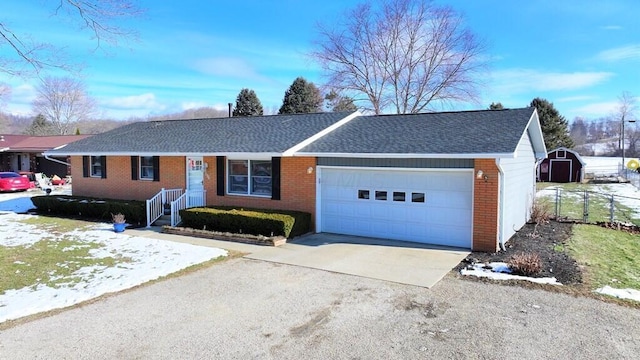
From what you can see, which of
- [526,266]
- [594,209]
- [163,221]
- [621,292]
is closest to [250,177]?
[163,221]

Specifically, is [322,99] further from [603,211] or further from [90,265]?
[90,265]

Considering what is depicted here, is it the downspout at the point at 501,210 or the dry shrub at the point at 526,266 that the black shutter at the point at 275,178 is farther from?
the dry shrub at the point at 526,266

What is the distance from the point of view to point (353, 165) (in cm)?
1178

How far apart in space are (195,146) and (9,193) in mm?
16094

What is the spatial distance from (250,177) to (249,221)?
2.56 meters

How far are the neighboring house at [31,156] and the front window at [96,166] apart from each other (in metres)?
16.6

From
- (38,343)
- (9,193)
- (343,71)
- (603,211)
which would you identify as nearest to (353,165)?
(38,343)

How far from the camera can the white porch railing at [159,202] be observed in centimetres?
1416

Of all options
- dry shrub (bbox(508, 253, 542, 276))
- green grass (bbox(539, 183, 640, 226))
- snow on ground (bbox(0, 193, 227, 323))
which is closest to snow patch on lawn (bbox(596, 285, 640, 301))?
dry shrub (bbox(508, 253, 542, 276))

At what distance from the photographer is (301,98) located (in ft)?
132

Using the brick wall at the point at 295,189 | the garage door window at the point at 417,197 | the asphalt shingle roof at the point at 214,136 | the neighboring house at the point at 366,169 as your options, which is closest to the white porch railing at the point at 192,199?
the neighboring house at the point at 366,169

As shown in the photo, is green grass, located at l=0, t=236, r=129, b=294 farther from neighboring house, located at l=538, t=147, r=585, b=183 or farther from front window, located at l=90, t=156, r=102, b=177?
neighboring house, located at l=538, t=147, r=585, b=183

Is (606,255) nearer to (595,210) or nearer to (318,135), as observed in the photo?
(318,135)

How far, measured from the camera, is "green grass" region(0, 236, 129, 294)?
7648 mm
